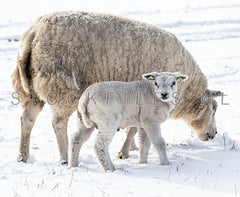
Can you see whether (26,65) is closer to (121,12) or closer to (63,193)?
(63,193)

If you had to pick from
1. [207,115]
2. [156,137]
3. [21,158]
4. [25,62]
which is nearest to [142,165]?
[156,137]

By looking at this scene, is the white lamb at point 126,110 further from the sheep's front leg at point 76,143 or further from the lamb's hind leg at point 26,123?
the lamb's hind leg at point 26,123

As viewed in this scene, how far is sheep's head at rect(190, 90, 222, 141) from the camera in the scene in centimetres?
696

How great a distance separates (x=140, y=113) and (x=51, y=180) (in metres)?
1.49

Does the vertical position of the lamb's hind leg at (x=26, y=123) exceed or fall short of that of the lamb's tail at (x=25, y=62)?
it falls short

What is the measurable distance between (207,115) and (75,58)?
8.45 feet

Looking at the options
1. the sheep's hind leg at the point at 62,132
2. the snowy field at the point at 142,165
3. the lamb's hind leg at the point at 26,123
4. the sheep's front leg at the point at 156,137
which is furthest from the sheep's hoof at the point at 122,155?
the lamb's hind leg at the point at 26,123

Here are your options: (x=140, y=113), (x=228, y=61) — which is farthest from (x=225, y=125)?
(x=228, y=61)

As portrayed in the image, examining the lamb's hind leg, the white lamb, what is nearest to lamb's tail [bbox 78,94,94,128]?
the white lamb

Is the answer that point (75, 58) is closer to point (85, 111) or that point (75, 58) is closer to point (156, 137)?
point (85, 111)

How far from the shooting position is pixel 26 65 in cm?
580

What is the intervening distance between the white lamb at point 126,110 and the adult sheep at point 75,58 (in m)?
0.44

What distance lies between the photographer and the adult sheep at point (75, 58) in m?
5.66

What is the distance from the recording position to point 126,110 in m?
5.18
